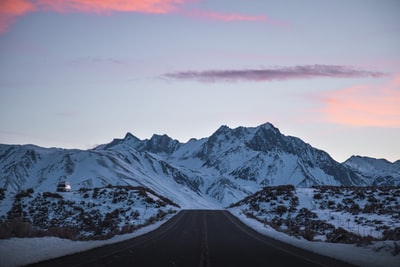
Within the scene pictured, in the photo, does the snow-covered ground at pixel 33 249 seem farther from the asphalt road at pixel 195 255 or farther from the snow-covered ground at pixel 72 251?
the asphalt road at pixel 195 255

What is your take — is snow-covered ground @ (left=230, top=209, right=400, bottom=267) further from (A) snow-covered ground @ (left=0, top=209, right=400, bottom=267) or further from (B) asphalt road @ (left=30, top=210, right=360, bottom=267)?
(B) asphalt road @ (left=30, top=210, right=360, bottom=267)

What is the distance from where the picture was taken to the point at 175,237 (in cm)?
3167

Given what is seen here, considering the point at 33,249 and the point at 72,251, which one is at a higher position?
the point at 33,249

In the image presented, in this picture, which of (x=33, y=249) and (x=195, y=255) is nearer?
(x=33, y=249)

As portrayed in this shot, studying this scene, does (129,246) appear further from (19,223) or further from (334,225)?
(334,225)

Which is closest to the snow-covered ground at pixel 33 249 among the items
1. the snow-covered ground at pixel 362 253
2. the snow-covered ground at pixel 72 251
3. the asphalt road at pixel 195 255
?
the snow-covered ground at pixel 72 251

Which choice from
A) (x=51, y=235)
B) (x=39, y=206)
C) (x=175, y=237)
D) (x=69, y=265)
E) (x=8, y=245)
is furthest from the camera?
(x=39, y=206)

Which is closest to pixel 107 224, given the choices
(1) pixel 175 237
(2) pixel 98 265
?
(1) pixel 175 237

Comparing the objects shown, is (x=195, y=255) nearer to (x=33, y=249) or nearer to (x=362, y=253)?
(x=33, y=249)

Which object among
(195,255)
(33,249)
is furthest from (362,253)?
(33,249)

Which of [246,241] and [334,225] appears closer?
[246,241]

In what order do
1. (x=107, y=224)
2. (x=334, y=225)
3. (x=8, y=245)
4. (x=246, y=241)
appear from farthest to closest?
(x=107, y=224)
(x=334, y=225)
(x=246, y=241)
(x=8, y=245)

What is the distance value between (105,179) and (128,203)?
105498mm

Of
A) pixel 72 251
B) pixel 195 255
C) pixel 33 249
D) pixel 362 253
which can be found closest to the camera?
pixel 33 249
